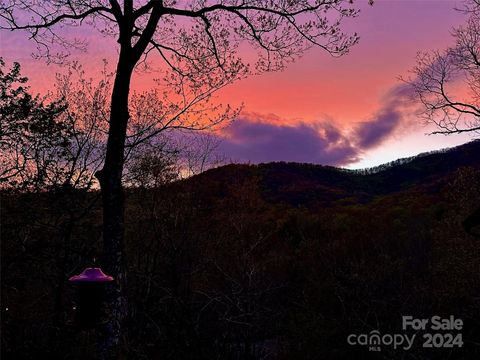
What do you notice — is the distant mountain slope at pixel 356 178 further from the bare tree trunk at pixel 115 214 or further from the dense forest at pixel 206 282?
the bare tree trunk at pixel 115 214

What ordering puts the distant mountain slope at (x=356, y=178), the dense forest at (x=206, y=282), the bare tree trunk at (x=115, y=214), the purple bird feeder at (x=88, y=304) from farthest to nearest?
the distant mountain slope at (x=356, y=178) < the dense forest at (x=206, y=282) < the bare tree trunk at (x=115, y=214) < the purple bird feeder at (x=88, y=304)

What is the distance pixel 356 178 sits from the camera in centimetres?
6681

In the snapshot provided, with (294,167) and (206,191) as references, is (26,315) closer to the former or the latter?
(206,191)

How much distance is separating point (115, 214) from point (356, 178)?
209ft

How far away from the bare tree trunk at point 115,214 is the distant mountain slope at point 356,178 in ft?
129

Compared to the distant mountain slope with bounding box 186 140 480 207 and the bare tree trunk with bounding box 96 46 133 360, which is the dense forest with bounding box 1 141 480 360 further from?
the distant mountain slope with bounding box 186 140 480 207

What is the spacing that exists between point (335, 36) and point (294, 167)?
5865 centimetres

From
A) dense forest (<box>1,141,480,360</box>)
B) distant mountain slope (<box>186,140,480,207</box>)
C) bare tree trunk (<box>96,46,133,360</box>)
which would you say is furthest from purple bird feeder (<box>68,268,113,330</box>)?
distant mountain slope (<box>186,140,480,207</box>)

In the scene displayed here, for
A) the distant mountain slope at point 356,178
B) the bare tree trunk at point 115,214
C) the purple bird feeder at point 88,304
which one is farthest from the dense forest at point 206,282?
the distant mountain slope at point 356,178

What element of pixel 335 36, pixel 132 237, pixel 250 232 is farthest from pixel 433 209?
pixel 335 36

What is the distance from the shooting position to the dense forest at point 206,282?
1088cm

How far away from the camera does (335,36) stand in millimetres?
7613

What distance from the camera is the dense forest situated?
428 inches

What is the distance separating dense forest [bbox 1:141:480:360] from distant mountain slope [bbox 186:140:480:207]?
27.9 meters
